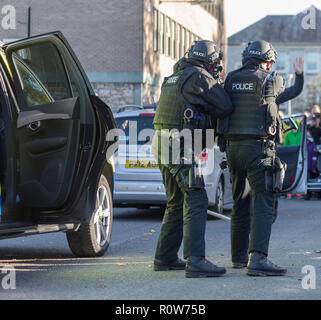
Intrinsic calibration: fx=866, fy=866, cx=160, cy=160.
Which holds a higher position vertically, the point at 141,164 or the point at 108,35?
the point at 108,35

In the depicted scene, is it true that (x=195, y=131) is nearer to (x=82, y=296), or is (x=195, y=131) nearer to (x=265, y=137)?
(x=265, y=137)

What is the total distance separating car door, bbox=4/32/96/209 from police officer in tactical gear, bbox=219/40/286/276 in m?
1.34

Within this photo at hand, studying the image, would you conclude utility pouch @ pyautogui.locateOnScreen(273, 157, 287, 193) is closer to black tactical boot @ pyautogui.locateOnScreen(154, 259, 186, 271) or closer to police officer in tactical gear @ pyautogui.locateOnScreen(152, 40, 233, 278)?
police officer in tactical gear @ pyautogui.locateOnScreen(152, 40, 233, 278)

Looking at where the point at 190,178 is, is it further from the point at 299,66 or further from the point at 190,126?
the point at 299,66

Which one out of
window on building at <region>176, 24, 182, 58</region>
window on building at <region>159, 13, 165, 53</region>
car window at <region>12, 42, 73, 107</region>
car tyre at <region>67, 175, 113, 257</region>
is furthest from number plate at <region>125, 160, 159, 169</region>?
window on building at <region>176, 24, 182, 58</region>

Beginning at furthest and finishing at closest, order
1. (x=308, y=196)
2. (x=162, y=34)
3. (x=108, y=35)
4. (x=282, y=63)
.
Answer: (x=282, y=63), (x=162, y=34), (x=108, y=35), (x=308, y=196)

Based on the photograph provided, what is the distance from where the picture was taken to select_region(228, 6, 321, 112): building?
7488 centimetres

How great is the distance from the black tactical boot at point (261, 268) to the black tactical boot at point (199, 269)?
0.29 metres

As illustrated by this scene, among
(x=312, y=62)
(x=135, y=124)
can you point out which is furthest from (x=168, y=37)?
(x=312, y=62)

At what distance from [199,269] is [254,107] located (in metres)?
1.42

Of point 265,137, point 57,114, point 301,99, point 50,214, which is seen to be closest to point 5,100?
point 57,114

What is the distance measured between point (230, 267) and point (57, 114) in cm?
205

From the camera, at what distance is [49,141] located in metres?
7.61

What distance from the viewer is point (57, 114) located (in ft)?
24.8
